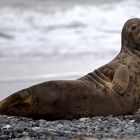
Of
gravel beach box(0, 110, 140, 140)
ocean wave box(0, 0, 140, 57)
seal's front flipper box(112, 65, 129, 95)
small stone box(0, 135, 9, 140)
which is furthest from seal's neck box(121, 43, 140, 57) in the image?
ocean wave box(0, 0, 140, 57)

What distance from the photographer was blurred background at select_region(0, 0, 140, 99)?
430 inches

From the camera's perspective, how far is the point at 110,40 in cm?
1488

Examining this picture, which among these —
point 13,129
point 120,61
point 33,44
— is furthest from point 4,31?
point 13,129

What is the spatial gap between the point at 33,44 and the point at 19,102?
8.67 m

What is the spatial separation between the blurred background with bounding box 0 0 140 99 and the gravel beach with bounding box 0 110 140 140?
268 centimetres

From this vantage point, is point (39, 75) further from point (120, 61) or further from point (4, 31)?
point (4, 31)

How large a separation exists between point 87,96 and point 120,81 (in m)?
0.44

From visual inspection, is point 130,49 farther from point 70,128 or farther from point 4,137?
point 4,137

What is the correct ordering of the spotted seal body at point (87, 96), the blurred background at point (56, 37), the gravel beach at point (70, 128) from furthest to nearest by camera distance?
the blurred background at point (56, 37) → the spotted seal body at point (87, 96) → the gravel beach at point (70, 128)

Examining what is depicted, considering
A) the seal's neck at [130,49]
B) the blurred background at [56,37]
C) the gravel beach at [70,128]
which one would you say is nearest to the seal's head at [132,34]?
the seal's neck at [130,49]

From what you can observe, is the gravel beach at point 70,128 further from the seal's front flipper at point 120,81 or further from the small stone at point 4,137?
the seal's front flipper at point 120,81

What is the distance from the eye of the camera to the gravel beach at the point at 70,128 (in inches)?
207

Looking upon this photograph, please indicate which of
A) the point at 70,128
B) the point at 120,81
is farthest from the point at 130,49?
the point at 70,128

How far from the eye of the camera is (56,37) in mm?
15648
